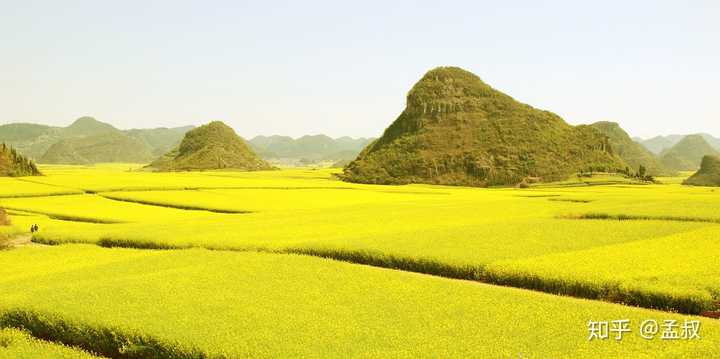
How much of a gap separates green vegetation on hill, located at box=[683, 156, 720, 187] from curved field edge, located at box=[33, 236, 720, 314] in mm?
116826

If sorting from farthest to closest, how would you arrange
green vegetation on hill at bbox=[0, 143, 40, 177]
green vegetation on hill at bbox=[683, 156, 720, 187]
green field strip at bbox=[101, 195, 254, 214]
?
green vegetation on hill at bbox=[683, 156, 720, 187] → green vegetation on hill at bbox=[0, 143, 40, 177] → green field strip at bbox=[101, 195, 254, 214]

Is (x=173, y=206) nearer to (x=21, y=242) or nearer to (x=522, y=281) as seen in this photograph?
(x=21, y=242)

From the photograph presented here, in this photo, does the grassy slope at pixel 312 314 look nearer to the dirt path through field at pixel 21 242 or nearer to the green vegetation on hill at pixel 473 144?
the dirt path through field at pixel 21 242

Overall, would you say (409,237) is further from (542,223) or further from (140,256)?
(140,256)

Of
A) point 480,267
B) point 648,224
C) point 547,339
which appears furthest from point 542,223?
point 547,339

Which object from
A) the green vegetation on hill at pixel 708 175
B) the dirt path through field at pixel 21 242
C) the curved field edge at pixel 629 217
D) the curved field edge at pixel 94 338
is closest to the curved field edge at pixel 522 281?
the dirt path through field at pixel 21 242

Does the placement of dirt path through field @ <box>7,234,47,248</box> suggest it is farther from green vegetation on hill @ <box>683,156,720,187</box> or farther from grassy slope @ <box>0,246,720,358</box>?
green vegetation on hill @ <box>683,156,720,187</box>

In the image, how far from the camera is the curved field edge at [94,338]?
1196 cm

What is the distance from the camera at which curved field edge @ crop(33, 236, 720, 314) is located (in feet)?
47.6

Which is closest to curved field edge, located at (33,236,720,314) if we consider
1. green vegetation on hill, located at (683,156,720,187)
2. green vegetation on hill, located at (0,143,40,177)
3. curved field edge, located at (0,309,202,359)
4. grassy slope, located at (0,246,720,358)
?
grassy slope, located at (0,246,720,358)

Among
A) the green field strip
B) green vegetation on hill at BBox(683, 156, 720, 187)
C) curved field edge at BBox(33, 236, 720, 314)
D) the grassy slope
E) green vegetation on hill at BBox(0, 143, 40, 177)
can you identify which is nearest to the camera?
the grassy slope

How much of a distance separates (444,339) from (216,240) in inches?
724

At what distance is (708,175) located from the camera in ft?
405

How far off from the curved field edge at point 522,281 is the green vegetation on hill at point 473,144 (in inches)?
3714
